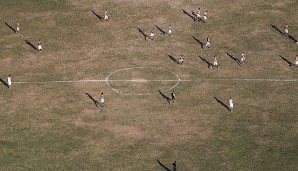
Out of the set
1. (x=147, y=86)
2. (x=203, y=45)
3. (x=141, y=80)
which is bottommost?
(x=141, y=80)

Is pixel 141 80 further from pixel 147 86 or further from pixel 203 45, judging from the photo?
pixel 203 45

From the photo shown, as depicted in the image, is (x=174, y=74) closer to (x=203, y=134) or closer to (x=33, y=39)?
(x=203, y=134)

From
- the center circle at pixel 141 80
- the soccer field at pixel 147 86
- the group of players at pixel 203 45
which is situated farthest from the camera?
the center circle at pixel 141 80

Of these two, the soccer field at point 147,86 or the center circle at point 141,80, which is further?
the center circle at point 141,80

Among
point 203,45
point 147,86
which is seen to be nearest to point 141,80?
point 147,86

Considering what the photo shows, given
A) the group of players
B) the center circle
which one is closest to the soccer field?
the center circle

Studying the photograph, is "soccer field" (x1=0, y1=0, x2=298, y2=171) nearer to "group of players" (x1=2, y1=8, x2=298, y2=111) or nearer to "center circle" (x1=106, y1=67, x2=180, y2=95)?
"center circle" (x1=106, y1=67, x2=180, y2=95)

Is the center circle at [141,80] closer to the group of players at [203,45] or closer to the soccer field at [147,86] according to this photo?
the soccer field at [147,86]

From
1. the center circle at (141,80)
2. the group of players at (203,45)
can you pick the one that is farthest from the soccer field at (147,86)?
the group of players at (203,45)

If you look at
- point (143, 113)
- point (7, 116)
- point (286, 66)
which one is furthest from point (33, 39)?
point (286, 66)
